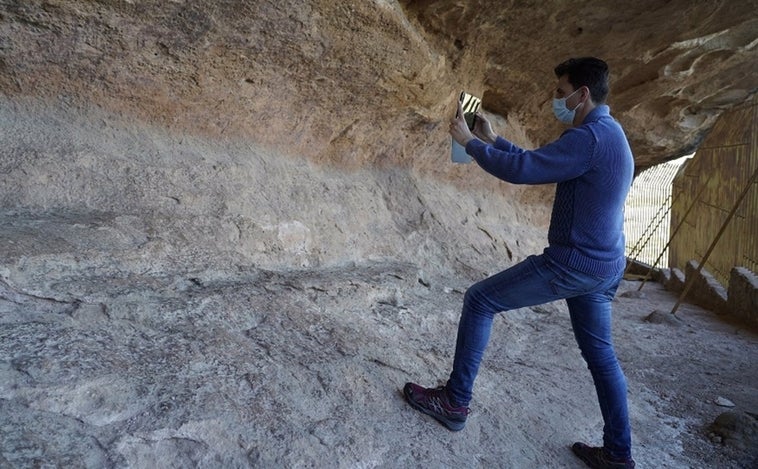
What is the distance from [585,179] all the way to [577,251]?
0.25m

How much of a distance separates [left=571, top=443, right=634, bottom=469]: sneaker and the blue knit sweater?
2.36 ft

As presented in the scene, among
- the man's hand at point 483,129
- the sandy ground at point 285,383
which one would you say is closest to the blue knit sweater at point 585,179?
the man's hand at point 483,129

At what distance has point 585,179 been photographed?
1822 millimetres

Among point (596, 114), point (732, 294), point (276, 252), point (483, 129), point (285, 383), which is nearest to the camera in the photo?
→ point (596, 114)

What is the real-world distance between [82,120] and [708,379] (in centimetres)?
382

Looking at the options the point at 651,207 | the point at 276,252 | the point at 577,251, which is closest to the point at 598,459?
the point at 577,251

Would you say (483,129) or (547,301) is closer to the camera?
(547,301)

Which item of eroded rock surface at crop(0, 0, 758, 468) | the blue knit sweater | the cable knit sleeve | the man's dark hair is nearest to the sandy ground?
eroded rock surface at crop(0, 0, 758, 468)

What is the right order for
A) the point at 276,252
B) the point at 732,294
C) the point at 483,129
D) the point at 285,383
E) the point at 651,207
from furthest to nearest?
the point at 651,207, the point at 732,294, the point at 276,252, the point at 483,129, the point at 285,383

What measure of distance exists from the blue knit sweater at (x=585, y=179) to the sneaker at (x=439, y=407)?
27.7 inches

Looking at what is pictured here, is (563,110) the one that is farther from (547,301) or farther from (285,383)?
(285,383)

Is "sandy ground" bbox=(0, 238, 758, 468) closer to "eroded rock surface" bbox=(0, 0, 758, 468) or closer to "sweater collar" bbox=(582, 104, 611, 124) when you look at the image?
"eroded rock surface" bbox=(0, 0, 758, 468)

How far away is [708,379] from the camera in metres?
3.16

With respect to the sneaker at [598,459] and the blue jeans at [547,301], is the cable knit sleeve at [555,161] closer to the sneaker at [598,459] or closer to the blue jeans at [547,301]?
the blue jeans at [547,301]
